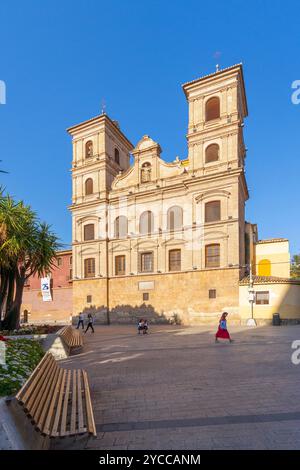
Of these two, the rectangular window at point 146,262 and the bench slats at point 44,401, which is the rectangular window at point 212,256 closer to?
the rectangular window at point 146,262

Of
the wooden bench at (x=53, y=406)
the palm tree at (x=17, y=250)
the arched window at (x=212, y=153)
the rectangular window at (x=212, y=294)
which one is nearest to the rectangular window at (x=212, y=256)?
the rectangular window at (x=212, y=294)

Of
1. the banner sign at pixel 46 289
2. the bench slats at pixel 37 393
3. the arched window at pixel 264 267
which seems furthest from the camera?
the banner sign at pixel 46 289

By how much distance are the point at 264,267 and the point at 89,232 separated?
19647 mm

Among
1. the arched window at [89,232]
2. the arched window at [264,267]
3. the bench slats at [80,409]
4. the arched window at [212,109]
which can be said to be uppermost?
the arched window at [212,109]

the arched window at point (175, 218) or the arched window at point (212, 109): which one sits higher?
the arched window at point (212, 109)

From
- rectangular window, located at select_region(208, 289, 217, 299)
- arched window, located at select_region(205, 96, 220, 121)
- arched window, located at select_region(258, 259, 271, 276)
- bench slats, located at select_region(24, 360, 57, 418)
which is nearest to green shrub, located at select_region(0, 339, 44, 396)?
bench slats, located at select_region(24, 360, 57, 418)

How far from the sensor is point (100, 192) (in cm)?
3250

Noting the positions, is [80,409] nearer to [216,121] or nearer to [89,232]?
[216,121]

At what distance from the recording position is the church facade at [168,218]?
26219 millimetres

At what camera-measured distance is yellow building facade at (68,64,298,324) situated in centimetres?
2620

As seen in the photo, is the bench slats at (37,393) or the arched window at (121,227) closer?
the bench slats at (37,393)

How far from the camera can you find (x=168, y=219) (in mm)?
29203

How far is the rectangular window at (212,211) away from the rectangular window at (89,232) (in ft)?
43.2

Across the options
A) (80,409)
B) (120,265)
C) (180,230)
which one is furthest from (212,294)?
(80,409)
